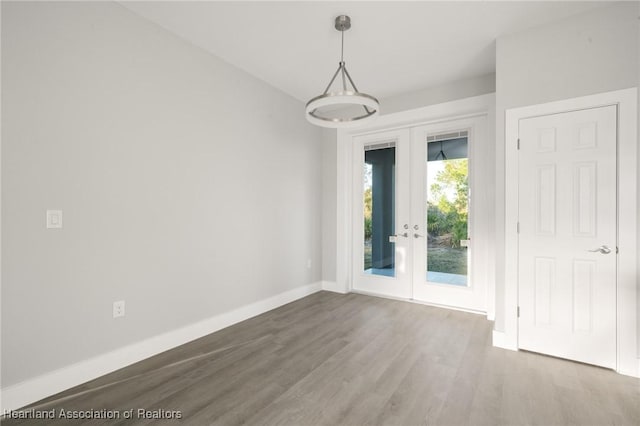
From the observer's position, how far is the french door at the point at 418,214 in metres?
3.86

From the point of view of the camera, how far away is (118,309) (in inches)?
94.1

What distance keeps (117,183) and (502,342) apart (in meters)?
3.66

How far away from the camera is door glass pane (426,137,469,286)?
386 cm

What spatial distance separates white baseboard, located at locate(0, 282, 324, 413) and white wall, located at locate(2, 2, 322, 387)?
6 centimetres

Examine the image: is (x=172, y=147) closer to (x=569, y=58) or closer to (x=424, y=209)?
(x=424, y=209)

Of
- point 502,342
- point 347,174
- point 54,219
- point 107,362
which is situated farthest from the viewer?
point 347,174

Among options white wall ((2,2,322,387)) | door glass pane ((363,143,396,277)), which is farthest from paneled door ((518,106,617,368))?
white wall ((2,2,322,387))

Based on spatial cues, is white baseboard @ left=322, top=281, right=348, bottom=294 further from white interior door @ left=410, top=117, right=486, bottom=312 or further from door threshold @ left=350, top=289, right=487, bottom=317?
white interior door @ left=410, top=117, right=486, bottom=312

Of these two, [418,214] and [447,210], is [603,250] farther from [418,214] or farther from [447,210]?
[418,214]

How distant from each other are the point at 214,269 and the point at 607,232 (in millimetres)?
3554

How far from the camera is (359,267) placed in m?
4.71

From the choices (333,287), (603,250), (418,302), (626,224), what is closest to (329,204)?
(333,287)

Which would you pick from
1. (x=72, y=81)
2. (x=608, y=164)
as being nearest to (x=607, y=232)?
(x=608, y=164)

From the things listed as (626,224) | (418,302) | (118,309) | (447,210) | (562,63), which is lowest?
(418,302)
